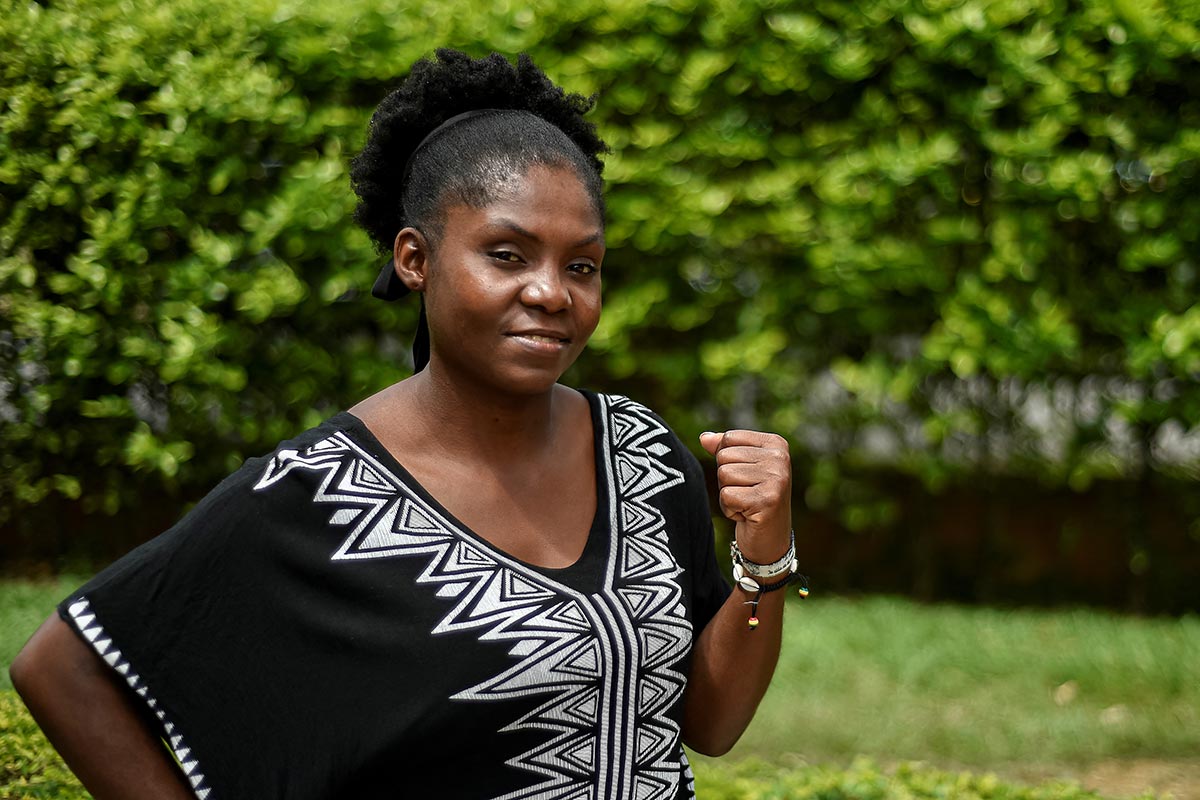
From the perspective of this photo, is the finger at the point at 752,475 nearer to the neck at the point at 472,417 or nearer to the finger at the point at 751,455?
the finger at the point at 751,455

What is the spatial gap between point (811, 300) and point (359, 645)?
406 cm

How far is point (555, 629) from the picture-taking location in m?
2.21

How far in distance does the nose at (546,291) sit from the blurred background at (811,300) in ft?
7.15

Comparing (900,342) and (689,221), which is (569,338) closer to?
(689,221)

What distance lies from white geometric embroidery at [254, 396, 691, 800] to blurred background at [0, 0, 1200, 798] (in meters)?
1.76

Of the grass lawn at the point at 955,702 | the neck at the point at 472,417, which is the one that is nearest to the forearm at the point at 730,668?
the neck at the point at 472,417

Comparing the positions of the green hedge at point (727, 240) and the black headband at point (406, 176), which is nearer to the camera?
the black headband at point (406, 176)

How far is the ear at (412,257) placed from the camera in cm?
237

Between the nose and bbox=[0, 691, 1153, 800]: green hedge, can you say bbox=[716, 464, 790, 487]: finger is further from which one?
bbox=[0, 691, 1153, 800]: green hedge

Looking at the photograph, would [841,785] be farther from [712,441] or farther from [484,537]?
[484,537]

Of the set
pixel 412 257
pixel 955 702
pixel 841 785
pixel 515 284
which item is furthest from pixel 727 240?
pixel 515 284

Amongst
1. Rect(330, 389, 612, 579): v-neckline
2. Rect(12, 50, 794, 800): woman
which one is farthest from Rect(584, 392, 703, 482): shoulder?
Rect(330, 389, 612, 579): v-neckline

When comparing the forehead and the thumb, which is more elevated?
the forehead

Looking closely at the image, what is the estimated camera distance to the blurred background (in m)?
4.52
